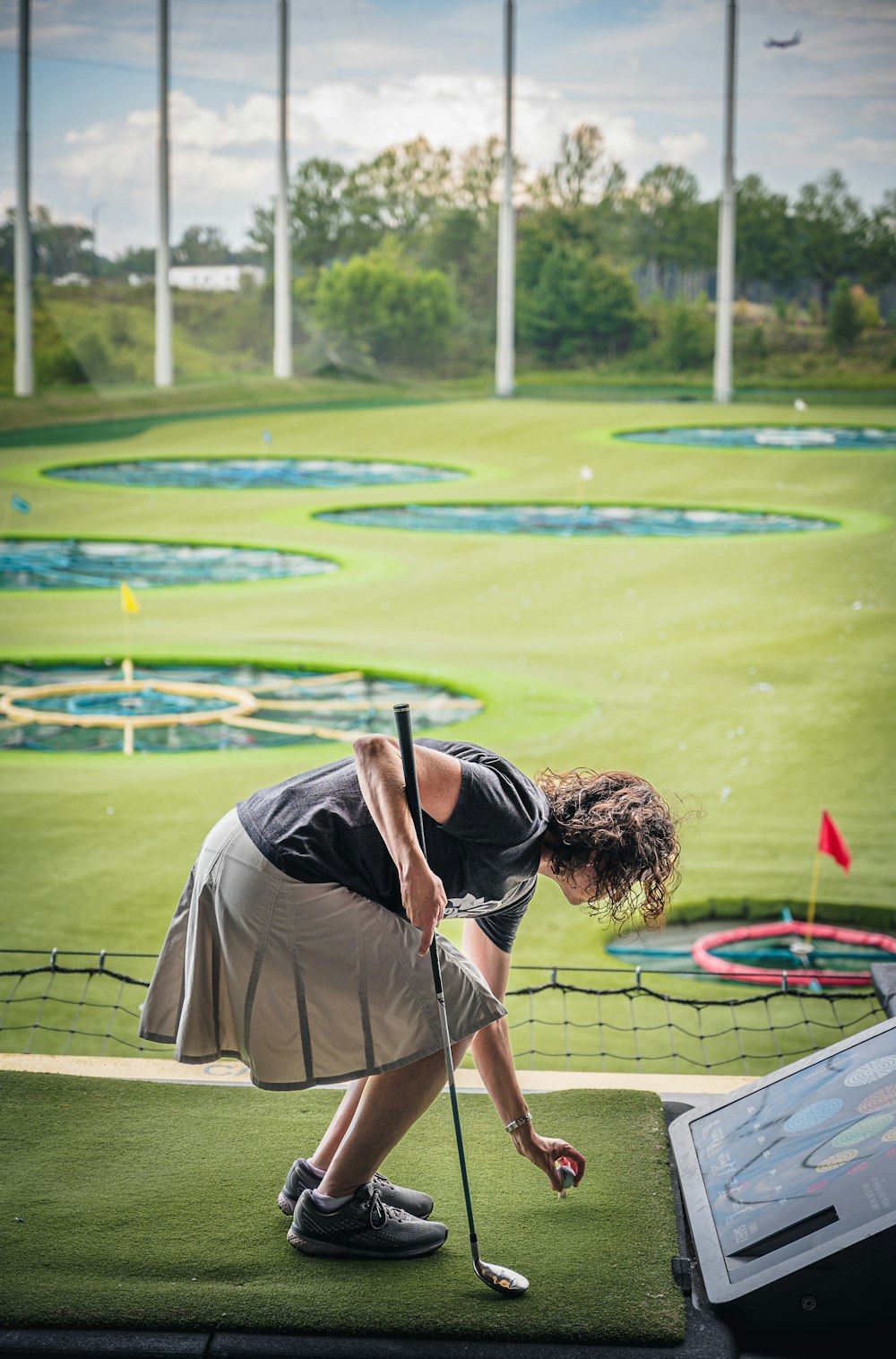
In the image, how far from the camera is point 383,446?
16.9m

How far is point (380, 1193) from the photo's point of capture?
2275 mm

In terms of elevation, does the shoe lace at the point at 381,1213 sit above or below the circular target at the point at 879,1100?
below

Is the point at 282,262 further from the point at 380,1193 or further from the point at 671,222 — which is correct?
the point at 380,1193

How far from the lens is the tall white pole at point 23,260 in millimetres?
17406

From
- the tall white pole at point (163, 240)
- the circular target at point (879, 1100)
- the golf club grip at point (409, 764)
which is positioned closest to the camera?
the golf club grip at point (409, 764)

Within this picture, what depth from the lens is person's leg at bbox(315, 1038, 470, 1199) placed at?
6.86 feet

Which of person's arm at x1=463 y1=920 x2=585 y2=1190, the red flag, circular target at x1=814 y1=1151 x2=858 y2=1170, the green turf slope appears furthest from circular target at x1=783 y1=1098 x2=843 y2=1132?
the green turf slope

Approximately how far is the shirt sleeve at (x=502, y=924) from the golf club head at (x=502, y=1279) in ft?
1.35

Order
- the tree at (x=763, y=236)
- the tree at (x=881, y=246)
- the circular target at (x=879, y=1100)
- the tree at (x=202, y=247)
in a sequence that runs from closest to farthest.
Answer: the circular target at (x=879, y=1100), the tree at (x=202, y=247), the tree at (x=881, y=246), the tree at (x=763, y=236)

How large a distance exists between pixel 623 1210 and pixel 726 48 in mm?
19395

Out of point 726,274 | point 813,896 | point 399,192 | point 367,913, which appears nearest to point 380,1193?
point 367,913

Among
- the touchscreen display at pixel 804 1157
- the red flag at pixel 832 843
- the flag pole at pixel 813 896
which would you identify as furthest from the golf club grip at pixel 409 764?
the flag pole at pixel 813 896

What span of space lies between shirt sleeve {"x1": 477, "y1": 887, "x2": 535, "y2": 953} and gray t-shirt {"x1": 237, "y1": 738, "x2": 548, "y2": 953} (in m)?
0.09

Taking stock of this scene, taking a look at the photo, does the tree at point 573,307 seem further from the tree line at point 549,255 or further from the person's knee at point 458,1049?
the person's knee at point 458,1049
